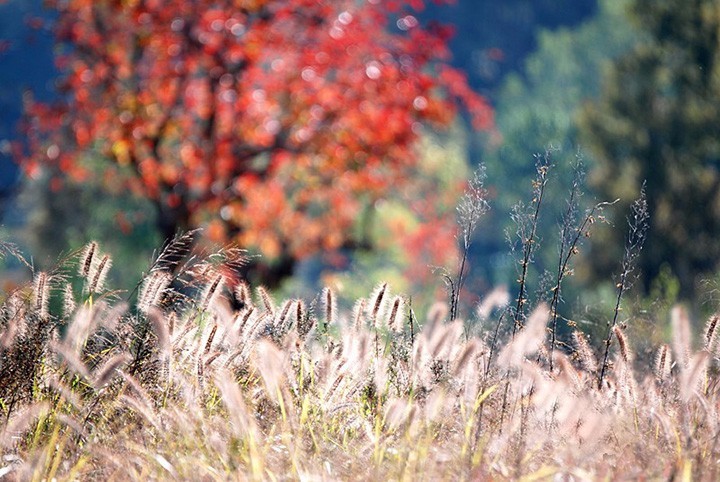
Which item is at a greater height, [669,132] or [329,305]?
[669,132]

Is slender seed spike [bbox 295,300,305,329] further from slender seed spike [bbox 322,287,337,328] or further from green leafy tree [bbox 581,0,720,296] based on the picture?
green leafy tree [bbox 581,0,720,296]

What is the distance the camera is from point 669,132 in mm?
19906

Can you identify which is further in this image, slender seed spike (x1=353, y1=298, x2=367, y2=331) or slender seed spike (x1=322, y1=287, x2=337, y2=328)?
slender seed spike (x1=353, y1=298, x2=367, y2=331)

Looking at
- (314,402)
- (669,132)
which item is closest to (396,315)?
(314,402)

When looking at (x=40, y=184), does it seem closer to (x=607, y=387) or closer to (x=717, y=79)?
(x=717, y=79)

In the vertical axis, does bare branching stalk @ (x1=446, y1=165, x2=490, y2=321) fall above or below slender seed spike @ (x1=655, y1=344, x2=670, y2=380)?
above

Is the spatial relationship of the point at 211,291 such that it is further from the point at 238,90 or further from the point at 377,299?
the point at 238,90

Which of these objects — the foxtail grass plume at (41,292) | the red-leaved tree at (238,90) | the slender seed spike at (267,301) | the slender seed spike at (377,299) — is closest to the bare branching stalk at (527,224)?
the slender seed spike at (377,299)

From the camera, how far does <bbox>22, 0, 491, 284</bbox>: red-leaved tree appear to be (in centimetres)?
1148

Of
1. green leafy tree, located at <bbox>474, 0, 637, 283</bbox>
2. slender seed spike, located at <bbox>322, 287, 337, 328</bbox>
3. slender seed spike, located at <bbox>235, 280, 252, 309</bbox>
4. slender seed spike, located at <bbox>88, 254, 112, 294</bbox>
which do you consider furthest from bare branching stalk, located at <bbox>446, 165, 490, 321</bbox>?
green leafy tree, located at <bbox>474, 0, 637, 283</bbox>

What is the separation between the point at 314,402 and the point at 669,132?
1685 cm

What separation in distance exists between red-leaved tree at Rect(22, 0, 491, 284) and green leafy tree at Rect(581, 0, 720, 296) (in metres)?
7.70

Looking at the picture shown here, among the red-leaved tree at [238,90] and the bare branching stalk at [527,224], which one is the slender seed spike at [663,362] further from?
the red-leaved tree at [238,90]

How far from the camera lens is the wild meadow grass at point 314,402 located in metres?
3.42
